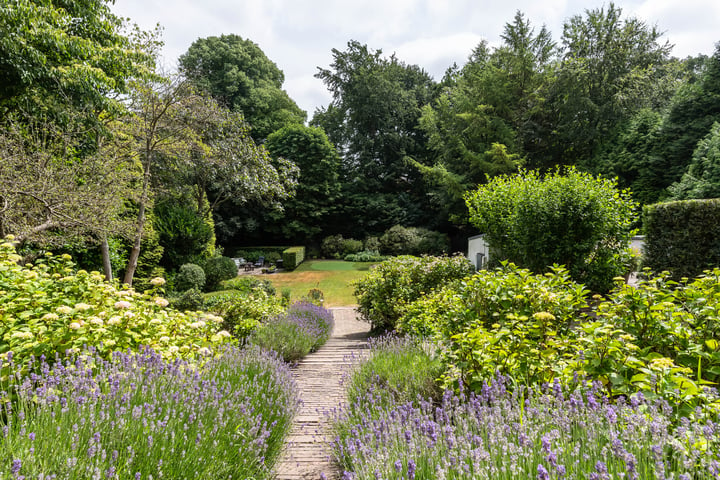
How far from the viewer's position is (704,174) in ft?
37.8

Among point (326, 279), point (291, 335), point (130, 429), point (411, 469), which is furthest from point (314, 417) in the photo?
point (326, 279)

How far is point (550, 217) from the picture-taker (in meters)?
6.91

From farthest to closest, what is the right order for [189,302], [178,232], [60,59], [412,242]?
[412,242] → [178,232] → [189,302] → [60,59]

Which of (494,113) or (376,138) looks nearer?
(494,113)

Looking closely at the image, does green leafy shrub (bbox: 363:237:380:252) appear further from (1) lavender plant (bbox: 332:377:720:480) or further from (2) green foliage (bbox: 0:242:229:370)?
(1) lavender plant (bbox: 332:377:720:480)

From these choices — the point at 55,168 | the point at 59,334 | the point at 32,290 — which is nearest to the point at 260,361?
the point at 59,334

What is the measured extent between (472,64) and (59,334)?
25.3 meters

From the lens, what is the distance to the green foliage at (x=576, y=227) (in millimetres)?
6629

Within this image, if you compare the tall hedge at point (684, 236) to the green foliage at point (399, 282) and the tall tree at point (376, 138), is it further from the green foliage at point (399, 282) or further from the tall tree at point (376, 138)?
the tall tree at point (376, 138)

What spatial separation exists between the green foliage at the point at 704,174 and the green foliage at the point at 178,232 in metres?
17.5

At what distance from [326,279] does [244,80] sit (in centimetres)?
1784

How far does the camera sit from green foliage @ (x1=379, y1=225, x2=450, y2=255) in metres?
21.9

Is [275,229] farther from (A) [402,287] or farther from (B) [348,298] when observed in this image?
(A) [402,287]

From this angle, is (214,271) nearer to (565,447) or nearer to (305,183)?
(305,183)
